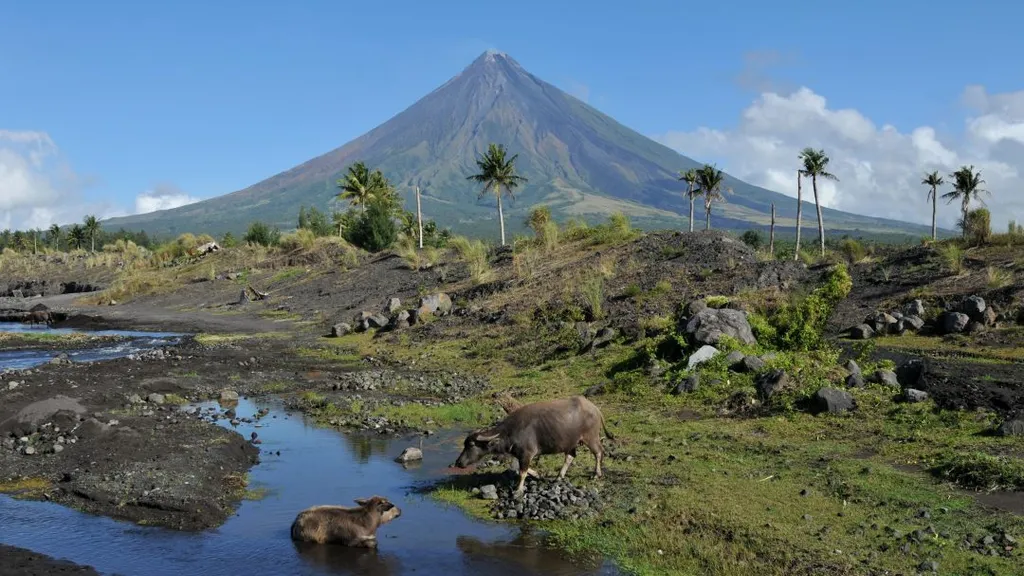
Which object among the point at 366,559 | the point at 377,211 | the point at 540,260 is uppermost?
the point at 377,211

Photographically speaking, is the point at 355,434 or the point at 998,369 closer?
the point at 355,434

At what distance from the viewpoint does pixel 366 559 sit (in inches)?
379

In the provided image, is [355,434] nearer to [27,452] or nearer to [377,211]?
[27,452]

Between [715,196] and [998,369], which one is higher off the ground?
[715,196]

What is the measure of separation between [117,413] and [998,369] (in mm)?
20352

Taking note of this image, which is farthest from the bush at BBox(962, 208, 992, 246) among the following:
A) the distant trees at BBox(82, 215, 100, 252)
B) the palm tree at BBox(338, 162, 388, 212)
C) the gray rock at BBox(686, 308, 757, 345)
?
the distant trees at BBox(82, 215, 100, 252)

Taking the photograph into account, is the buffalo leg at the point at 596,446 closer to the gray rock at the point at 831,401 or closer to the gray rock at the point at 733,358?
the gray rock at the point at 831,401

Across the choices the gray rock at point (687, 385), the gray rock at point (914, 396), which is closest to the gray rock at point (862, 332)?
the gray rock at point (687, 385)

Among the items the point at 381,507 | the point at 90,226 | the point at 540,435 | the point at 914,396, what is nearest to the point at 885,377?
the point at 914,396

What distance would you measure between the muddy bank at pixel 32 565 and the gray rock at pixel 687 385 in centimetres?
1272

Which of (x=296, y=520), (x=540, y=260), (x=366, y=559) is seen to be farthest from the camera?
(x=540, y=260)

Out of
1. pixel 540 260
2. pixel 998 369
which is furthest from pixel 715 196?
pixel 998 369

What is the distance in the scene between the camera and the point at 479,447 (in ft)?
39.6

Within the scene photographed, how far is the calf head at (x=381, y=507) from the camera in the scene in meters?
10.1
